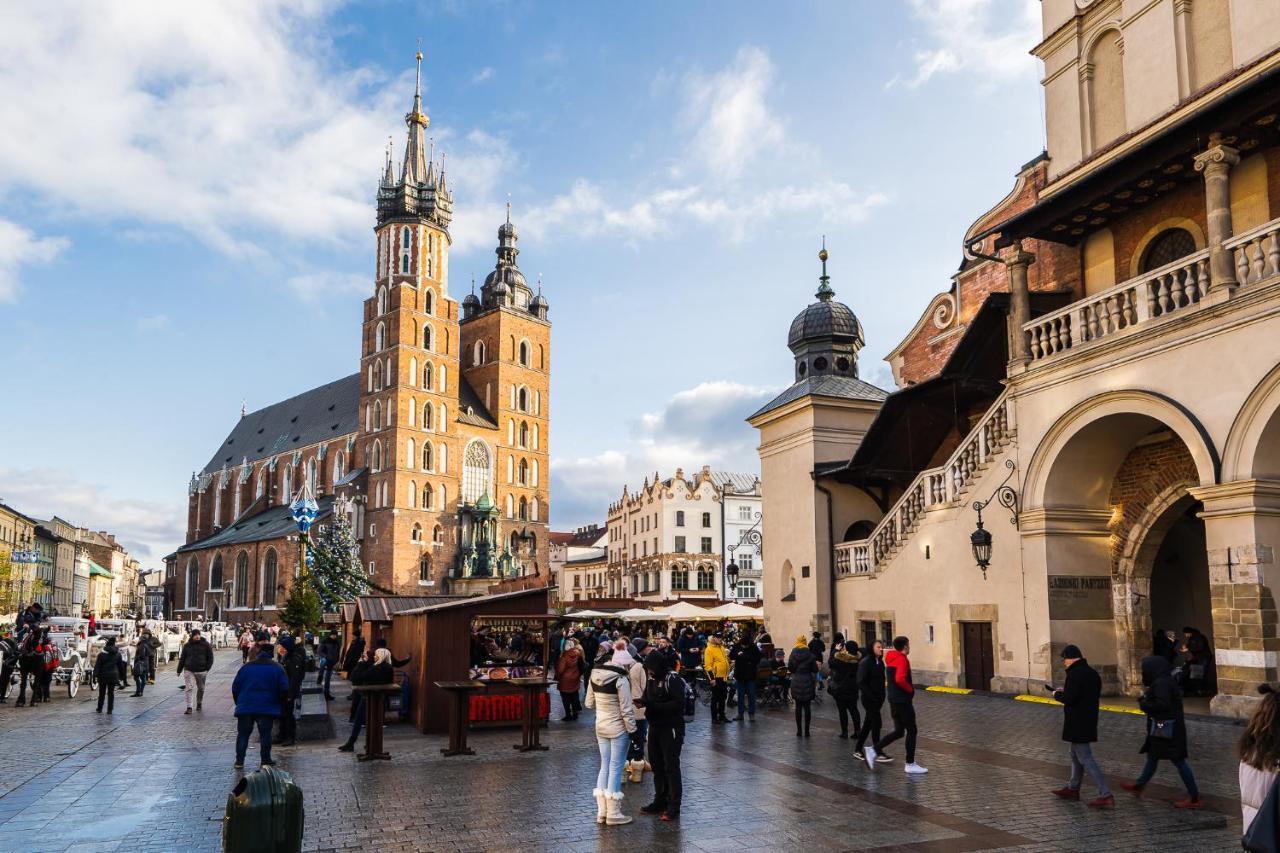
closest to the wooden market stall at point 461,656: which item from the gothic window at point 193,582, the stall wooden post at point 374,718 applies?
the stall wooden post at point 374,718

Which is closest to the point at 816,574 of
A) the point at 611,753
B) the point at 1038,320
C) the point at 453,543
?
the point at 1038,320

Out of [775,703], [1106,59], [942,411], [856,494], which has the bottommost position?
[775,703]

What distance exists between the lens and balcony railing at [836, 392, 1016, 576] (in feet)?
60.9

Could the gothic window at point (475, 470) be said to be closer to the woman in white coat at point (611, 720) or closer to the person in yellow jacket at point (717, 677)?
the person in yellow jacket at point (717, 677)

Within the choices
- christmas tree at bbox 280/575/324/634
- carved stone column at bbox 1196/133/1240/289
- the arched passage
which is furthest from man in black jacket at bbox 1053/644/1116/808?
christmas tree at bbox 280/575/324/634

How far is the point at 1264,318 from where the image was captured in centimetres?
1292

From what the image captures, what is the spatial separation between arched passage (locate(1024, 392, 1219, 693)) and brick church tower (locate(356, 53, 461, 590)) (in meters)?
62.7

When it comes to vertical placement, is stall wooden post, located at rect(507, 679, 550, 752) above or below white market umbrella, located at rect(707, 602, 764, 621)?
below

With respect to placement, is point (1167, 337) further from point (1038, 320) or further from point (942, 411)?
point (942, 411)

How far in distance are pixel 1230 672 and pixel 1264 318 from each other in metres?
4.72

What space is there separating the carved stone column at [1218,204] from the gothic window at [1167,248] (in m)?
2.23

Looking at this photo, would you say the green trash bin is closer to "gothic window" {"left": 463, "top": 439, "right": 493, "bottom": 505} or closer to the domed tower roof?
the domed tower roof

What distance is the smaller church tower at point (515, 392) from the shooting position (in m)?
83.3

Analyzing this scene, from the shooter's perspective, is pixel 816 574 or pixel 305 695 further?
pixel 816 574
